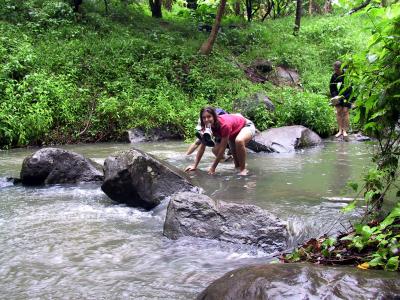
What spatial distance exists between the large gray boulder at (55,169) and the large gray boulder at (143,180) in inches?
58.2

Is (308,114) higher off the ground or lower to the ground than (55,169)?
higher

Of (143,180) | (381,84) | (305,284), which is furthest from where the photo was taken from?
(143,180)

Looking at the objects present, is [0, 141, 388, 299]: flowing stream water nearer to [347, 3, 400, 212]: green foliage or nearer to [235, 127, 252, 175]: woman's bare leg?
[235, 127, 252, 175]: woman's bare leg

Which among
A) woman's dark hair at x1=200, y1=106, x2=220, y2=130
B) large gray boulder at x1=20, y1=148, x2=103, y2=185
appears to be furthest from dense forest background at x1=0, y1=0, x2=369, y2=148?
large gray boulder at x1=20, y1=148, x2=103, y2=185

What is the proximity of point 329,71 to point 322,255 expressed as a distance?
1691 centimetres

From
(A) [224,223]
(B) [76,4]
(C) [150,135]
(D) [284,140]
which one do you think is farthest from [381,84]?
(B) [76,4]

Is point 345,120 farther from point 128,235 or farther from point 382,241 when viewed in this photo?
point 382,241

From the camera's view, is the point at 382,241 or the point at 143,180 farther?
the point at 143,180

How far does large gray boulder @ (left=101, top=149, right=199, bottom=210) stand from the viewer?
266 inches

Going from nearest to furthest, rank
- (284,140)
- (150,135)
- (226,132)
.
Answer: (226,132) < (284,140) < (150,135)

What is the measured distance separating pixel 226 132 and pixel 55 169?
3.07 m

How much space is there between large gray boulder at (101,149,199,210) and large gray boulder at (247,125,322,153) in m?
4.40

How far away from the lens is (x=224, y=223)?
5336 millimetres

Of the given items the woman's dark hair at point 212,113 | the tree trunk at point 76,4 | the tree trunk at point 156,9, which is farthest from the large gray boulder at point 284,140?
the tree trunk at point 156,9
